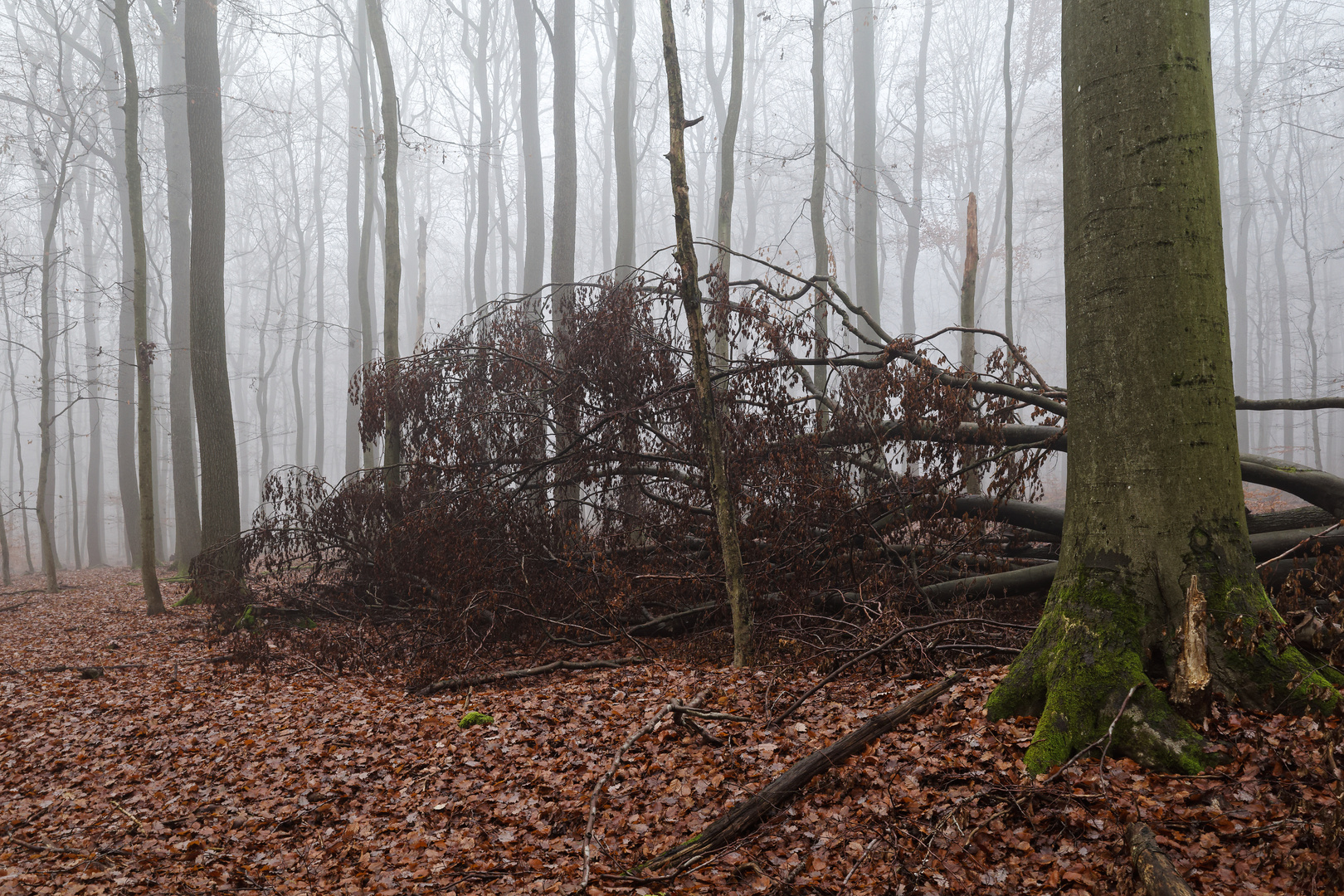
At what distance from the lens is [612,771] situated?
3807 millimetres

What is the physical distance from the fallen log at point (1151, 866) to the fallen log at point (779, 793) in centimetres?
120

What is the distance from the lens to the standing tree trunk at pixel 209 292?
9.73 meters

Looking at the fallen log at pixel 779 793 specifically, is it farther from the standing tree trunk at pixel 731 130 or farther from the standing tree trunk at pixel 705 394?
the standing tree trunk at pixel 731 130

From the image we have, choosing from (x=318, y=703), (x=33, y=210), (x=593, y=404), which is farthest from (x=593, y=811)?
(x=33, y=210)

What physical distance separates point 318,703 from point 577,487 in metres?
3.14

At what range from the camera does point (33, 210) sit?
29.5 metres

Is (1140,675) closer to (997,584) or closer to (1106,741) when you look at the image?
(1106,741)

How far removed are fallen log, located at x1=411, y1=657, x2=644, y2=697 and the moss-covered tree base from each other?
12.2 feet

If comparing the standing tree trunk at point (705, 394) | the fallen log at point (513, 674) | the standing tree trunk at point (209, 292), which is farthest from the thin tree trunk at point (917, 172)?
the fallen log at point (513, 674)

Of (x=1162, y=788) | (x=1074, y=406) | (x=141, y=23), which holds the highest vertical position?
(x=141, y=23)

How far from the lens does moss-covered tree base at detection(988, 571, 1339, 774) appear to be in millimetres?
3074

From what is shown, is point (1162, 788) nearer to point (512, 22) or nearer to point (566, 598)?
point (566, 598)

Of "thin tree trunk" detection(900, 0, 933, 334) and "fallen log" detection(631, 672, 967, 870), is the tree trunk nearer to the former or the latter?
"fallen log" detection(631, 672, 967, 870)

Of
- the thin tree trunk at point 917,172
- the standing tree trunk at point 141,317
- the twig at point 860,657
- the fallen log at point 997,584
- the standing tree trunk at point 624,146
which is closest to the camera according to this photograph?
the twig at point 860,657
